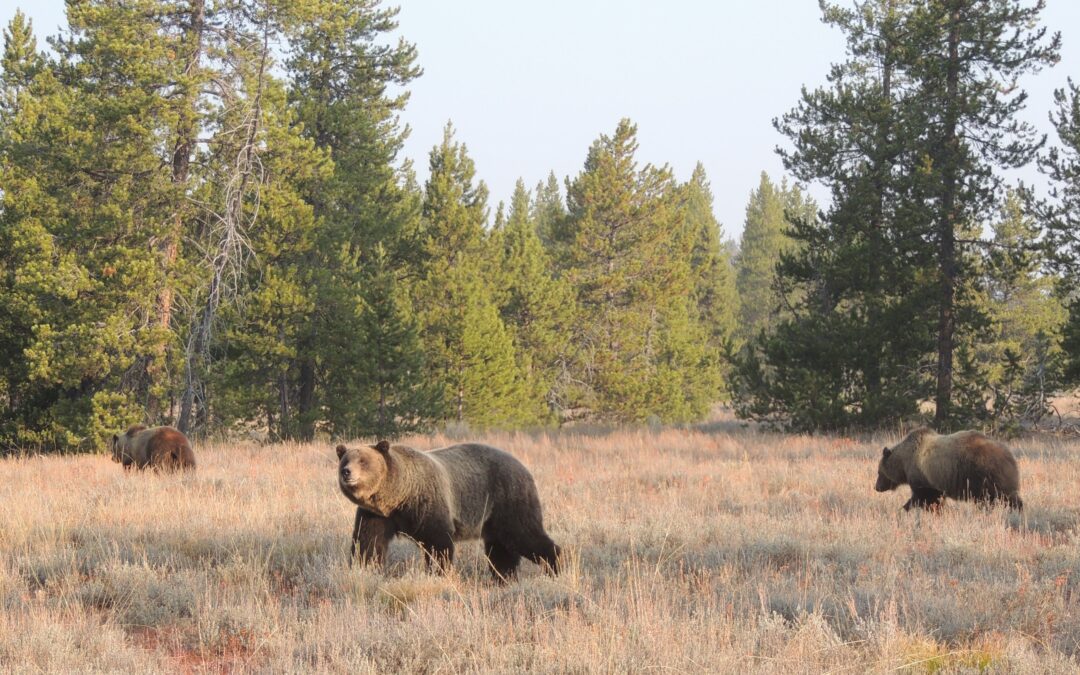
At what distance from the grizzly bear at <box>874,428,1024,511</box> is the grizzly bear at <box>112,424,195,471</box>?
1063 centimetres

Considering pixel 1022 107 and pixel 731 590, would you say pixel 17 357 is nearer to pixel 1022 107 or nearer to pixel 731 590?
pixel 731 590

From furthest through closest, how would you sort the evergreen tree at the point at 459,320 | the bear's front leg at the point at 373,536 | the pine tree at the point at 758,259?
1. the pine tree at the point at 758,259
2. the evergreen tree at the point at 459,320
3. the bear's front leg at the point at 373,536

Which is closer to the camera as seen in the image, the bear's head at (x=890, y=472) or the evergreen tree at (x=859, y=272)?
the bear's head at (x=890, y=472)

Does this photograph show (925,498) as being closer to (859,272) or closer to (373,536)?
(373,536)

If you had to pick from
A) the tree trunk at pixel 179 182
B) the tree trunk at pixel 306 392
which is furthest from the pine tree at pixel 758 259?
the tree trunk at pixel 179 182

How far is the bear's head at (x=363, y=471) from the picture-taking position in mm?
6387

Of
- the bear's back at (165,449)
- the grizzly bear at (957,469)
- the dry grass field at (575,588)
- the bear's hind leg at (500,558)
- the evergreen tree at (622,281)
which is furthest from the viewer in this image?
the evergreen tree at (622,281)

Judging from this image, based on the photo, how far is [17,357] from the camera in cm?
2069

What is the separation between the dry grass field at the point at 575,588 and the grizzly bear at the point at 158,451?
1871mm

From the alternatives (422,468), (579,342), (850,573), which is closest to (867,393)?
(850,573)

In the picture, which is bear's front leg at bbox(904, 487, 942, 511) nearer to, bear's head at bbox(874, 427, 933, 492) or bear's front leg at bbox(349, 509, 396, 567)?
bear's head at bbox(874, 427, 933, 492)

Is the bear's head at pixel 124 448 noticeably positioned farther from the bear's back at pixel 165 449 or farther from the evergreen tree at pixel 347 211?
the evergreen tree at pixel 347 211

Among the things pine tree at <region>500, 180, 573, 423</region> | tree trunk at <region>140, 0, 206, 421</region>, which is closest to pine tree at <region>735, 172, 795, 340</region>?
pine tree at <region>500, 180, 573, 423</region>

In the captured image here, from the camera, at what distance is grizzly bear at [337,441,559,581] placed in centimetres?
662
